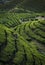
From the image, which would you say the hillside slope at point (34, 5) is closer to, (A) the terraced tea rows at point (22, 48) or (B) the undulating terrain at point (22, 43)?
(B) the undulating terrain at point (22, 43)

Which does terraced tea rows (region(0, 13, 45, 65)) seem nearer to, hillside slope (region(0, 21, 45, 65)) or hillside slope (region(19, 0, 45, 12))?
hillside slope (region(0, 21, 45, 65))

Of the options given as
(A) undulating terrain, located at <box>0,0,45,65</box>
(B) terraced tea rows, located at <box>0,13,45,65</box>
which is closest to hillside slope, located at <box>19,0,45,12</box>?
(A) undulating terrain, located at <box>0,0,45,65</box>

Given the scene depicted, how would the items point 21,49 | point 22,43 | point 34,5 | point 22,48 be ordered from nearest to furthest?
1. point 21,49
2. point 22,48
3. point 22,43
4. point 34,5

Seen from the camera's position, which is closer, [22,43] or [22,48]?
[22,48]

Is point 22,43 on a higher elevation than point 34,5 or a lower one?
higher

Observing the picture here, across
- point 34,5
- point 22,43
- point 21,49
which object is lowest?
point 34,5

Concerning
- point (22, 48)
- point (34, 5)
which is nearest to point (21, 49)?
point (22, 48)

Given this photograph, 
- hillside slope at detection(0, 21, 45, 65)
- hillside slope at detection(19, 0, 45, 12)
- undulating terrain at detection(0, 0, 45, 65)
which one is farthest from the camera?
hillside slope at detection(19, 0, 45, 12)

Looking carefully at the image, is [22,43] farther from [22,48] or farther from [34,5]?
[34,5]

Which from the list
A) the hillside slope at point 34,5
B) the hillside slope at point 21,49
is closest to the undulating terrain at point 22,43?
the hillside slope at point 21,49

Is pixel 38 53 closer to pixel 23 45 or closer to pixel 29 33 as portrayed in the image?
pixel 23 45

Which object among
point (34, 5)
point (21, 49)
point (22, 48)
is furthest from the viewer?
point (34, 5)
